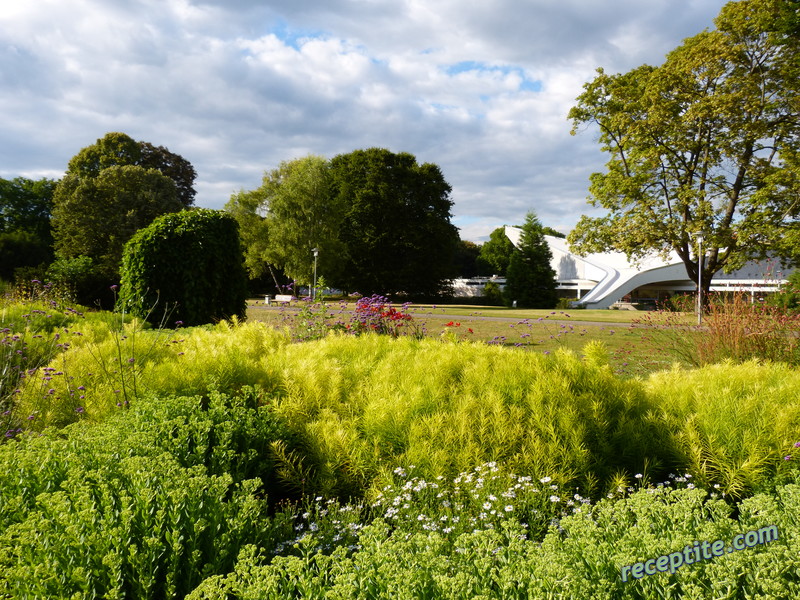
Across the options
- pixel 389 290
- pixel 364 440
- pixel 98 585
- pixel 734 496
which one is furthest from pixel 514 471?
pixel 389 290

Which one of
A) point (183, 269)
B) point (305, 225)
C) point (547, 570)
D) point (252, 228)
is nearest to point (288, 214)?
point (305, 225)

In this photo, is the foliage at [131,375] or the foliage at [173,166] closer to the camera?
the foliage at [131,375]

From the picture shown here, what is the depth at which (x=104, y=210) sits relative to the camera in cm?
3195

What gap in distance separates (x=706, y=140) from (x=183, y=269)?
1986cm

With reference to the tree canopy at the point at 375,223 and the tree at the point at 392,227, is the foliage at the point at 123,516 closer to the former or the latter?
the tree canopy at the point at 375,223

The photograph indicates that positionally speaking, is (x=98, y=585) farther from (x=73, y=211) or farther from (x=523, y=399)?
(x=73, y=211)

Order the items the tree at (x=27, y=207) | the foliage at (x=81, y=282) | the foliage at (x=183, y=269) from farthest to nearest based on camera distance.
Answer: the tree at (x=27, y=207) < the foliage at (x=81, y=282) < the foliage at (x=183, y=269)

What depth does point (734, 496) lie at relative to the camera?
10.4ft

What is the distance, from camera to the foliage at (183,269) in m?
9.40

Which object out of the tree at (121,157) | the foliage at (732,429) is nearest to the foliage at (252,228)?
the tree at (121,157)

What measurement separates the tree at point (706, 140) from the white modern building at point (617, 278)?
15.9 m

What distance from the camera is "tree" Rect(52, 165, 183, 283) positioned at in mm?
31375

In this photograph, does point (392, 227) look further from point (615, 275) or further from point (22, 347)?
point (22, 347)

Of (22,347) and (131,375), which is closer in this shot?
(131,375)
